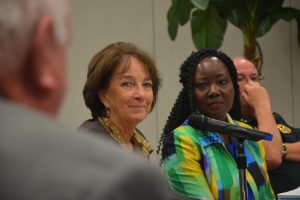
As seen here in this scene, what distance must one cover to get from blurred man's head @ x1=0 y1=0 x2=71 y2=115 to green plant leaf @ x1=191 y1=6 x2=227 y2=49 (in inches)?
142

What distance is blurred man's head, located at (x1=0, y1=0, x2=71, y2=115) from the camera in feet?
2.03

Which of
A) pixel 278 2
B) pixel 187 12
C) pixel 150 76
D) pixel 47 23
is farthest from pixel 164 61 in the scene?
pixel 47 23

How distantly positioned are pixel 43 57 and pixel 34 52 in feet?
0.04

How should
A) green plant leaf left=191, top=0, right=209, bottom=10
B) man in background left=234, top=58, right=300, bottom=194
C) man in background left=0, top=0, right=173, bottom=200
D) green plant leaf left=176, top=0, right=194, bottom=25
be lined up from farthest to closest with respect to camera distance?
green plant leaf left=176, top=0, right=194, bottom=25 → green plant leaf left=191, top=0, right=209, bottom=10 → man in background left=234, top=58, right=300, bottom=194 → man in background left=0, top=0, right=173, bottom=200

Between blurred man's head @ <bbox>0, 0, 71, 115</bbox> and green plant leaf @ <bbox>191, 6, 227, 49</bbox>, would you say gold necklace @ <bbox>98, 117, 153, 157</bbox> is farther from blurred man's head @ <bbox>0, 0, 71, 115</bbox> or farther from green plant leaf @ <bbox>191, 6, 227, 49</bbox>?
green plant leaf @ <bbox>191, 6, 227, 49</bbox>

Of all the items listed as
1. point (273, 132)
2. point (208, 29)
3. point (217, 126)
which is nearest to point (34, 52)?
point (217, 126)

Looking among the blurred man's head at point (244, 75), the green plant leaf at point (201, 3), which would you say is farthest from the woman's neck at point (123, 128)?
the green plant leaf at point (201, 3)

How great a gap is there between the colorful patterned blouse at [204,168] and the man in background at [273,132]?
0.35 meters

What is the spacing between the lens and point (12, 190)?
0.57 metres

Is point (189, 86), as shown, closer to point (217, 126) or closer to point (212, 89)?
point (212, 89)

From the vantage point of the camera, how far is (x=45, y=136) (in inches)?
23.6

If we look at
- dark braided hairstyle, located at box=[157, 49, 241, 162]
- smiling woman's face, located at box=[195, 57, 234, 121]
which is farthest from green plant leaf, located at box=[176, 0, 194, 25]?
smiling woman's face, located at box=[195, 57, 234, 121]

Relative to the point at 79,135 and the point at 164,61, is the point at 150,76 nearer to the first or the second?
the point at 79,135

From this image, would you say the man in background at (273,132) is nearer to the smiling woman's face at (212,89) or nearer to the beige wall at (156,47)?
the smiling woman's face at (212,89)
